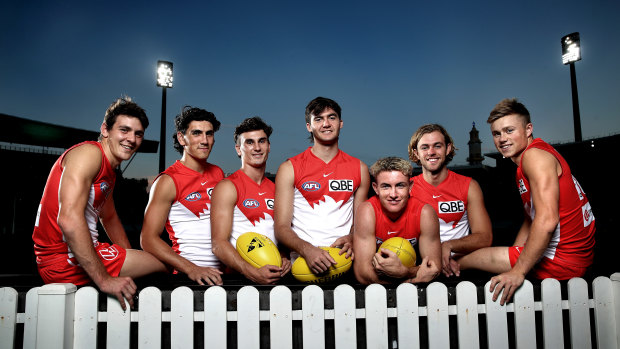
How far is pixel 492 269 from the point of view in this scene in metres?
2.85

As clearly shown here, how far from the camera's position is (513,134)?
9.23 feet

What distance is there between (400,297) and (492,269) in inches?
44.2

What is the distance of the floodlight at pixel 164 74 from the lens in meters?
13.8

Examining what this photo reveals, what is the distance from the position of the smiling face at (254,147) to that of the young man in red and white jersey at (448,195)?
1.57m

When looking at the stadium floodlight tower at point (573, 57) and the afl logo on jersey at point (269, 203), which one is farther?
the stadium floodlight tower at point (573, 57)

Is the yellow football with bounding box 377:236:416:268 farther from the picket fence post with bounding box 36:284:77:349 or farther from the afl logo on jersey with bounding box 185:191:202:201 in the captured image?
the picket fence post with bounding box 36:284:77:349

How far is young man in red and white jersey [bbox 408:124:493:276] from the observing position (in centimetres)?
330

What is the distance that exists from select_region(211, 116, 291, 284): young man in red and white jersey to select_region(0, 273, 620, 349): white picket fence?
41 cm

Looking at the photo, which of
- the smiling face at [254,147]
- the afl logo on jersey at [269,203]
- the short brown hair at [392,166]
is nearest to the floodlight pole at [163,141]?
the smiling face at [254,147]

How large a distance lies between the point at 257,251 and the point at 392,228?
3.66 feet

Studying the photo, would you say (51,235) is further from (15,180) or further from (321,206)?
(15,180)

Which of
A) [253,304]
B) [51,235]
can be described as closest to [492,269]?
[253,304]

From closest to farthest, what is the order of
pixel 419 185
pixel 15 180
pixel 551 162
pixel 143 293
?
1. pixel 143 293
2. pixel 551 162
3. pixel 419 185
4. pixel 15 180

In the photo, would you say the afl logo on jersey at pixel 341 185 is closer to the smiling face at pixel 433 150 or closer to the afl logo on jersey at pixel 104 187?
the smiling face at pixel 433 150
